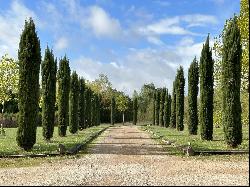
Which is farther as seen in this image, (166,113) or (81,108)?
(166,113)

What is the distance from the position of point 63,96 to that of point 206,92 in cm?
1185

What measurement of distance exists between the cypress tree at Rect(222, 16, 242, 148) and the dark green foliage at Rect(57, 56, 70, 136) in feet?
49.0

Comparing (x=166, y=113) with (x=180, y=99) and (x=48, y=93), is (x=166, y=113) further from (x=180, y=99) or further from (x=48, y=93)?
(x=48, y=93)

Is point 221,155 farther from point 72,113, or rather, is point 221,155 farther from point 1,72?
point 1,72

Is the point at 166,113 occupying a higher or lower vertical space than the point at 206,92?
lower

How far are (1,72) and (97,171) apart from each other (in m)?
29.2

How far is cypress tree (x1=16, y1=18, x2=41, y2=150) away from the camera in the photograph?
824 inches

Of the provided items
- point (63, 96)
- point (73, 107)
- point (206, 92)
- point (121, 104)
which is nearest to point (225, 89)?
point (206, 92)

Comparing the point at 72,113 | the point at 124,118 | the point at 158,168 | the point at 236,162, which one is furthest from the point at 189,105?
the point at 124,118

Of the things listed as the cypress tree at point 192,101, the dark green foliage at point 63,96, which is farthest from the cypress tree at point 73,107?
the cypress tree at point 192,101

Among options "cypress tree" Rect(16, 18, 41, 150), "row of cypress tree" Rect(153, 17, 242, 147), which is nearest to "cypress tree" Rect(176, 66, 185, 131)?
"row of cypress tree" Rect(153, 17, 242, 147)

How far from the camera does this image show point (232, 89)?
21.5 metres

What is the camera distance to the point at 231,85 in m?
21.5

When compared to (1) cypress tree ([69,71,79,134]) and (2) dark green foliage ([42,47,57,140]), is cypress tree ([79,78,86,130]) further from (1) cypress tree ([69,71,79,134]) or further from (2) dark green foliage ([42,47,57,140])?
(2) dark green foliage ([42,47,57,140])
